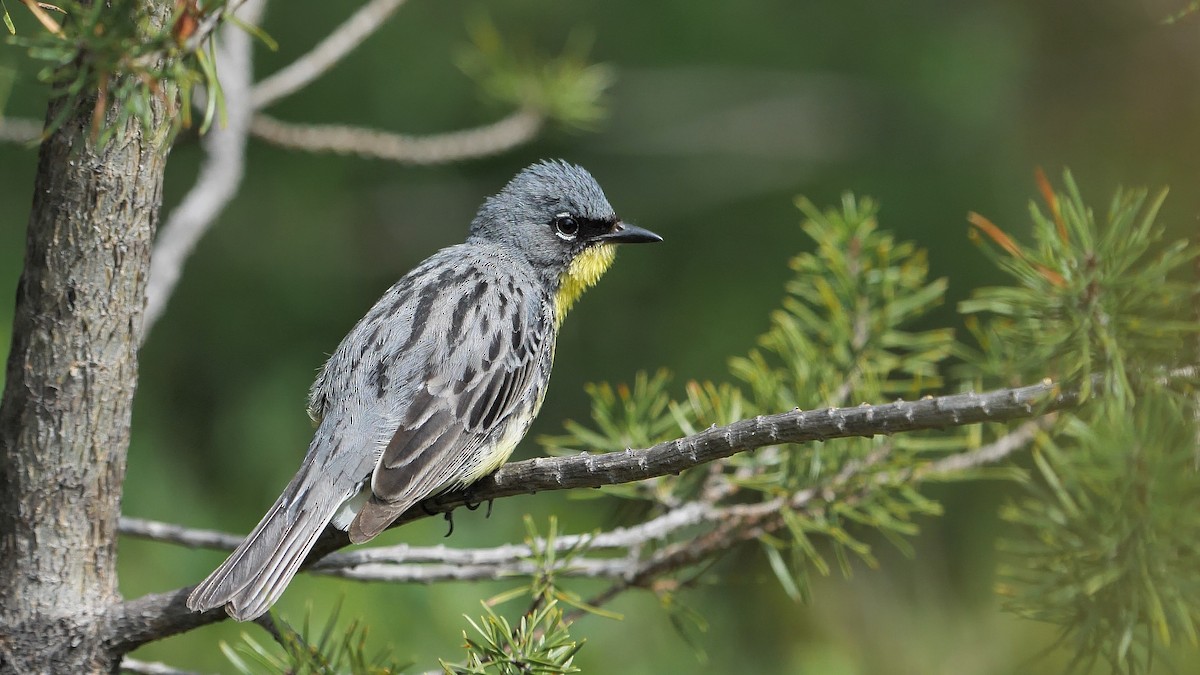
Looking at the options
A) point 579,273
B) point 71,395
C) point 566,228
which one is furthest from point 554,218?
point 71,395

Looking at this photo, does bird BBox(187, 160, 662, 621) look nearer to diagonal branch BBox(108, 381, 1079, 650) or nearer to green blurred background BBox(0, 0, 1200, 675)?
diagonal branch BBox(108, 381, 1079, 650)

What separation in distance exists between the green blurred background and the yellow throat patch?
787 millimetres

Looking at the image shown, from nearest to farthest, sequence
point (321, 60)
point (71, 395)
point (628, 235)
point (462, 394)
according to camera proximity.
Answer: point (71, 395), point (462, 394), point (321, 60), point (628, 235)

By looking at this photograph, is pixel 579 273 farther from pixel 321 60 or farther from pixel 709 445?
pixel 709 445

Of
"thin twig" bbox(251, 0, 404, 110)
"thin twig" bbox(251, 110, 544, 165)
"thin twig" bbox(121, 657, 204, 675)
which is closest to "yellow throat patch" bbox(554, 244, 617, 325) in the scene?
"thin twig" bbox(251, 110, 544, 165)

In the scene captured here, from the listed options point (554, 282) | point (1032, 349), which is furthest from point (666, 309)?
point (1032, 349)

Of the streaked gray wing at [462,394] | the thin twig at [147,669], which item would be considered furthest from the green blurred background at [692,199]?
the thin twig at [147,669]

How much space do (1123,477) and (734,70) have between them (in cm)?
381

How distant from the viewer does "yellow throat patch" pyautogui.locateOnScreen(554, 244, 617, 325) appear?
155 inches

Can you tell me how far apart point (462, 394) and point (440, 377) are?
0.26 ft

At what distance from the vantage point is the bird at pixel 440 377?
2.62 meters

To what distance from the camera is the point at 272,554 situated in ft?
8.00

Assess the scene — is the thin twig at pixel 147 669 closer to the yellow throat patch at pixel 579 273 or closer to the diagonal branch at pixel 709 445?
the diagonal branch at pixel 709 445

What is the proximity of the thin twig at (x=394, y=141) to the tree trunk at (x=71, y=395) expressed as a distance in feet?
5.06
